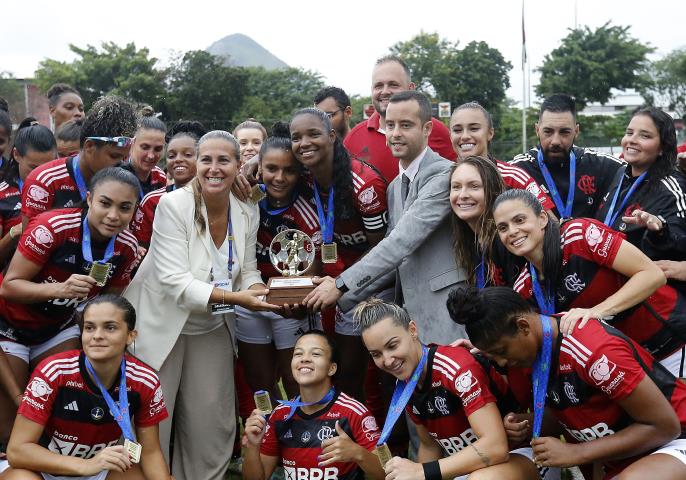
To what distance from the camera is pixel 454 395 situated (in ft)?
14.9

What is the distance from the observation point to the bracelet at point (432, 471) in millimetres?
4289

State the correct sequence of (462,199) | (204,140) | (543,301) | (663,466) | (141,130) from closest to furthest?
(663,466), (543,301), (462,199), (204,140), (141,130)

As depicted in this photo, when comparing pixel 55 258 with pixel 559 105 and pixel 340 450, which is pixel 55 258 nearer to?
pixel 340 450

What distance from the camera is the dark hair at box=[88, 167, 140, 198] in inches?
198

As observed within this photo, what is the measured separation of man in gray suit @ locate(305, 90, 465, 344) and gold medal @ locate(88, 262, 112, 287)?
1.32 metres

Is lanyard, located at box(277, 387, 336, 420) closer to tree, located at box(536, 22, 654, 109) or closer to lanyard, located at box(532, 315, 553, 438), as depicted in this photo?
lanyard, located at box(532, 315, 553, 438)

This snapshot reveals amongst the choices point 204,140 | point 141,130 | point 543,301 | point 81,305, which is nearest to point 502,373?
point 543,301

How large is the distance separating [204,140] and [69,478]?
7.81 ft

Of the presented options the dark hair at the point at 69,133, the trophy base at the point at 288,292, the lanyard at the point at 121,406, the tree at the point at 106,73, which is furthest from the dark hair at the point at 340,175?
the tree at the point at 106,73

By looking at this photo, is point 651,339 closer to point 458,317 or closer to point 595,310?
point 595,310

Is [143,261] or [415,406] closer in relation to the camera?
[415,406]

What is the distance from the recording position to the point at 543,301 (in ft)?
14.8

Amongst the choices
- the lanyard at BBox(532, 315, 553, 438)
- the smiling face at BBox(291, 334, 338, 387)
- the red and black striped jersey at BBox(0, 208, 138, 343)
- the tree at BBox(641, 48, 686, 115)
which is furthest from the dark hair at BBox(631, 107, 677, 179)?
the tree at BBox(641, 48, 686, 115)

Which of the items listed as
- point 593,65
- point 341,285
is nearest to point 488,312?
point 341,285
